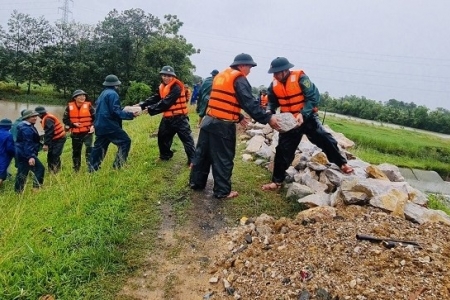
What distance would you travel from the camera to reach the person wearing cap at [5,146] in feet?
24.1

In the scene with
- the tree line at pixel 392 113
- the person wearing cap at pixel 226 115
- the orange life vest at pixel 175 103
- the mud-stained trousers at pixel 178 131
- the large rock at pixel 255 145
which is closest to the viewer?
the person wearing cap at pixel 226 115

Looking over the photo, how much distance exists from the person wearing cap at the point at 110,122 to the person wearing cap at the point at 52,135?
1.45 metres

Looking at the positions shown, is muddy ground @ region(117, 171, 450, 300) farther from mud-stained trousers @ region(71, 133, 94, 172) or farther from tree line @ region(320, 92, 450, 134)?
tree line @ region(320, 92, 450, 134)

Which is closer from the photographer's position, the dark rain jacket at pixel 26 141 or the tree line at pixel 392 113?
the dark rain jacket at pixel 26 141

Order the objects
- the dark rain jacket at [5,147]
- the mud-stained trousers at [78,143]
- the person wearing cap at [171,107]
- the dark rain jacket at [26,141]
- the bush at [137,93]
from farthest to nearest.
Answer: the bush at [137,93], the dark rain jacket at [5,147], the mud-stained trousers at [78,143], the dark rain jacket at [26,141], the person wearing cap at [171,107]

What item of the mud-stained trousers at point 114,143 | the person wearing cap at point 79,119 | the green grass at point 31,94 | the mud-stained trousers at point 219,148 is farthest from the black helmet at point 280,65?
the green grass at point 31,94

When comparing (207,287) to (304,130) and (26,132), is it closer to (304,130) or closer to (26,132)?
(304,130)

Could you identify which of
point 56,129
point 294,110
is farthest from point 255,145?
point 56,129

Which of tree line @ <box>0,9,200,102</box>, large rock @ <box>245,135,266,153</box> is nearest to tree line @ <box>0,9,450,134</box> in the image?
tree line @ <box>0,9,200,102</box>

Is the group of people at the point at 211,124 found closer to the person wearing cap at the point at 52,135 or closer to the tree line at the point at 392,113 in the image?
the person wearing cap at the point at 52,135

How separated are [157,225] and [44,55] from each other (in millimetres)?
36499

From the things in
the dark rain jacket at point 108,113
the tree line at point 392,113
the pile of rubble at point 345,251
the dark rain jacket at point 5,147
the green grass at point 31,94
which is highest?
the tree line at point 392,113

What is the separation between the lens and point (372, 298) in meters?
2.56

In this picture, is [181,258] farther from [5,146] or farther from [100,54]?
[100,54]
